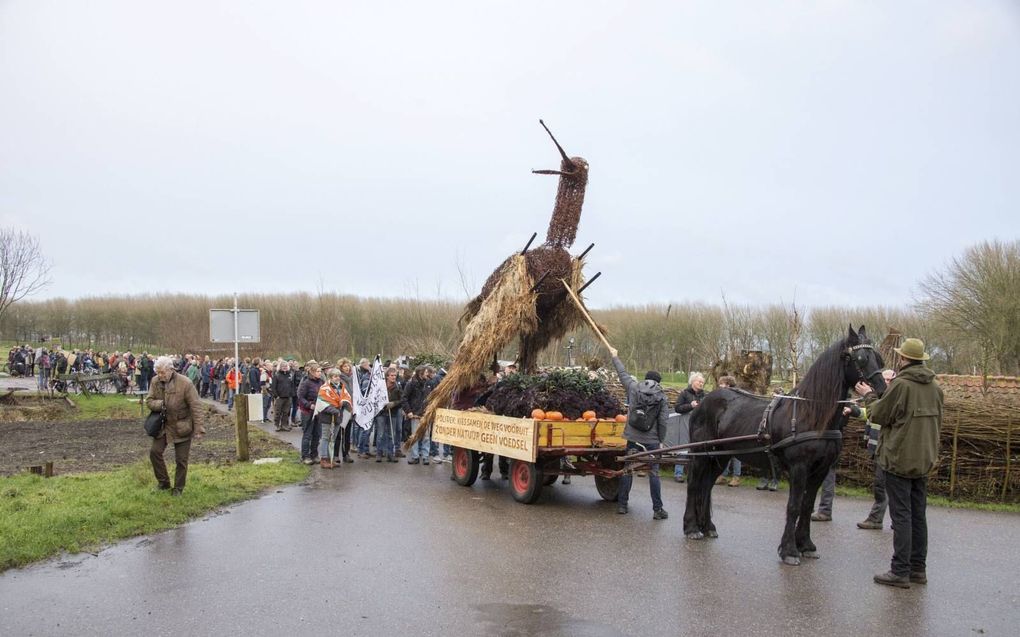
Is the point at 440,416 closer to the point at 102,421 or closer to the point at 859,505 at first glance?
the point at 859,505

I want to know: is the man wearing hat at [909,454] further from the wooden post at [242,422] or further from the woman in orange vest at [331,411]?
the wooden post at [242,422]

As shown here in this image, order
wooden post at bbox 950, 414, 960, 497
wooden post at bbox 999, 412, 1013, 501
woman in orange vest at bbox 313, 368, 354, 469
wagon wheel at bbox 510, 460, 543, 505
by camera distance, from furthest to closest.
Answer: woman in orange vest at bbox 313, 368, 354, 469, wooden post at bbox 950, 414, 960, 497, wooden post at bbox 999, 412, 1013, 501, wagon wheel at bbox 510, 460, 543, 505

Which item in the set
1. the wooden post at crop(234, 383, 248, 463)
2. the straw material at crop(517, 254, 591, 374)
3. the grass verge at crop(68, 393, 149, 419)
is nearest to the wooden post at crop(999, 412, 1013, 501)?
the straw material at crop(517, 254, 591, 374)

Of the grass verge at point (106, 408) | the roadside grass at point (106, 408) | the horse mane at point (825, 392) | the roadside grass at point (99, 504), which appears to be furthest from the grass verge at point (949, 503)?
the roadside grass at point (106, 408)

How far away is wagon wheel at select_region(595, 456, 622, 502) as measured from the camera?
1119cm

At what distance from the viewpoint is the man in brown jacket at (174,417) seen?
10625mm

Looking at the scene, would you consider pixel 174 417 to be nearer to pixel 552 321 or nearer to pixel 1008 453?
pixel 552 321

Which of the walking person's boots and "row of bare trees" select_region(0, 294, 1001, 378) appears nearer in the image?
the walking person's boots

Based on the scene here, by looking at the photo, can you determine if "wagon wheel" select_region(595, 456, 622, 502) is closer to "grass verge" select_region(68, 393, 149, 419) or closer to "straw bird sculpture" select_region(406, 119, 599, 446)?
"straw bird sculpture" select_region(406, 119, 599, 446)

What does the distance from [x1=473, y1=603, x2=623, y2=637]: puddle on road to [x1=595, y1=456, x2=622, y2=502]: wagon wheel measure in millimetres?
4707

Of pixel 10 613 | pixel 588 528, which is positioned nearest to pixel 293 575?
pixel 10 613

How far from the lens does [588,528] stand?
381 inches

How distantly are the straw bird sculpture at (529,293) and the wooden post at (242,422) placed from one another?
339 cm

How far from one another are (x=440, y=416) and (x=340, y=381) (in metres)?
2.94
